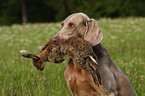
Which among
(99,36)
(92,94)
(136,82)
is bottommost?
(136,82)

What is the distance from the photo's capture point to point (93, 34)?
8.15ft

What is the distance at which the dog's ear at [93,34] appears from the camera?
2426mm

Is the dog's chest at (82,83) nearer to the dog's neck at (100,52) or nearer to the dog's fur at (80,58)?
the dog's fur at (80,58)

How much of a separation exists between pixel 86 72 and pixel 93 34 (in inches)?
20.3

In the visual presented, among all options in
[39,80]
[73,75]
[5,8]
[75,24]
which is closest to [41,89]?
[39,80]

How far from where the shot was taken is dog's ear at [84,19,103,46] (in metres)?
2.43

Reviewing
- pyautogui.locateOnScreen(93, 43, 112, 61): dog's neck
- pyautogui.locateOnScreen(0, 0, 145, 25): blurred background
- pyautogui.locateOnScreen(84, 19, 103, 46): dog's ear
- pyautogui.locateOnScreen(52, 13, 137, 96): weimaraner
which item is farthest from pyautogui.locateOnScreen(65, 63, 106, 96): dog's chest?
pyautogui.locateOnScreen(0, 0, 145, 25): blurred background

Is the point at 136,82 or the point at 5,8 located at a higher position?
the point at 5,8

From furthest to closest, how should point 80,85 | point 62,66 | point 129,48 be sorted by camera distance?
point 129,48
point 62,66
point 80,85

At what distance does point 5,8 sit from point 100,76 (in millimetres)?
44909

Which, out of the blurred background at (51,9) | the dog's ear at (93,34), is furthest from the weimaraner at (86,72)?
the blurred background at (51,9)

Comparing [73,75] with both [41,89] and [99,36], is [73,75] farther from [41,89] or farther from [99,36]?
[41,89]

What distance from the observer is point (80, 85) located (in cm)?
267

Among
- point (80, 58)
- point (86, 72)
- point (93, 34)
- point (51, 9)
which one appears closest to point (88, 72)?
point (86, 72)
